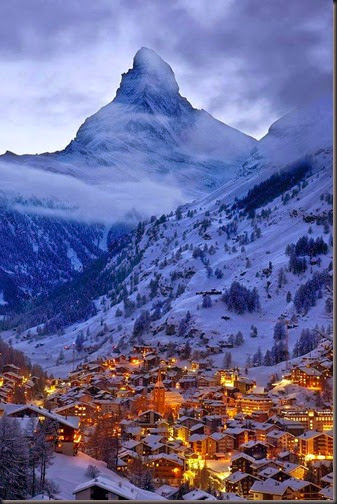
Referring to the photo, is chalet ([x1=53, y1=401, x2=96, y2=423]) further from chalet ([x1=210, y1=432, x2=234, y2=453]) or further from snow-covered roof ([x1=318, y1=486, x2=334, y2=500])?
snow-covered roof ([x1=318, y1=486, x2=334, y2=500])

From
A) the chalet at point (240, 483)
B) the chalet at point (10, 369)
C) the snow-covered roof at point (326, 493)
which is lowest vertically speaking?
the chalet at point (240, 483)

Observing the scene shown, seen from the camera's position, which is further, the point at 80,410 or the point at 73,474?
the point at 80,410

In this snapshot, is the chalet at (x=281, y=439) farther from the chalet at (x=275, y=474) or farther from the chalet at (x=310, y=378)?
the chalet at (x=310, y=378)

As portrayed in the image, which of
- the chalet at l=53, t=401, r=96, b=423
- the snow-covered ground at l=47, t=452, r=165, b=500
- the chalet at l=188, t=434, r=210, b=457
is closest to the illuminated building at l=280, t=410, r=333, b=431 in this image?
the chalet at l=188, t=434, r=210, b=457

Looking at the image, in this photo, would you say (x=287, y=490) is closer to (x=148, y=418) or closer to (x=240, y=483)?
(x=240, y=483)

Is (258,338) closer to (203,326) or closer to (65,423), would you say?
(203,326)

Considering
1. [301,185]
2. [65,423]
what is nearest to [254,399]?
[65,423]

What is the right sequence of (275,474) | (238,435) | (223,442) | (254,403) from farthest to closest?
(254,403), (238,435), (223,442), (275,474)

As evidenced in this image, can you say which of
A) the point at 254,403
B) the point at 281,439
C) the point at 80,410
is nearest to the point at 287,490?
the point at 281,439

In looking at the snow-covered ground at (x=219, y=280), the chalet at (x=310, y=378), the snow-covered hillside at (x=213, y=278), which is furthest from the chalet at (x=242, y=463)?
the snow-covered ground at (x=219, y=280)
